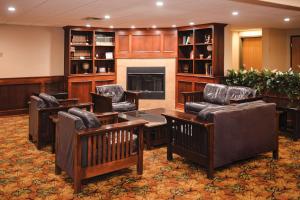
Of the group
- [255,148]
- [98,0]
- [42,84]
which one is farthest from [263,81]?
[42,84]

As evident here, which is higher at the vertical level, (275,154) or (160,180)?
(275,154)

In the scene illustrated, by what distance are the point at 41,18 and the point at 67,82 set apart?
6.73 ft

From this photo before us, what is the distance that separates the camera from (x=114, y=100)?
7.37 meters

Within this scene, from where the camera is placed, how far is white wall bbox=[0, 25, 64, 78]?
8.16 meters

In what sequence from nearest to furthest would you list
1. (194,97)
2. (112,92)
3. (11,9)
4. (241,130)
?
(241,130), (11,9), (112,92), (194,97)

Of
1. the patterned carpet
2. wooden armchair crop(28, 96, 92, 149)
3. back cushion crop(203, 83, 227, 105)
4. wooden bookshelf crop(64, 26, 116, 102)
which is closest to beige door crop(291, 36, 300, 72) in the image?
back cushion crop(203, 83, 227, 105)

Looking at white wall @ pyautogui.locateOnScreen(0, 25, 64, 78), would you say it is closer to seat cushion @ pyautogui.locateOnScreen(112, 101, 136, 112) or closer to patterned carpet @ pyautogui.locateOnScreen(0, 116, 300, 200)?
seat cushion @ pyautogui.locateOnScreen(112, 101, 136, 112)

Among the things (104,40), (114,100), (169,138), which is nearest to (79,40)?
(104,40)

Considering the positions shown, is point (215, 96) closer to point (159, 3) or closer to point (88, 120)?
point (159, 3)

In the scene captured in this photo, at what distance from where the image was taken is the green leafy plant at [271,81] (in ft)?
20.1

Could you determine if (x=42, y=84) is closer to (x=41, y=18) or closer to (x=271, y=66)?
(x=41, y=18)

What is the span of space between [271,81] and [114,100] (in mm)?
3405

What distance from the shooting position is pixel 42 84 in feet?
28.3

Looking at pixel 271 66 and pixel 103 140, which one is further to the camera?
pixel 271 66
